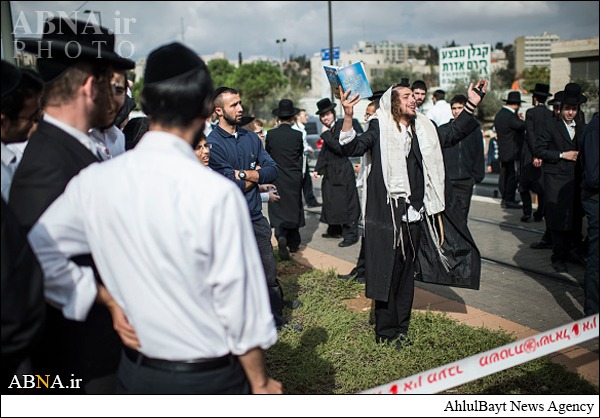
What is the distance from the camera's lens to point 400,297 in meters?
4.96

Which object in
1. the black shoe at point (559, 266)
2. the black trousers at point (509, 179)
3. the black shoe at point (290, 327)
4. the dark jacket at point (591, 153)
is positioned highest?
the dark jacket at point (591, 153)

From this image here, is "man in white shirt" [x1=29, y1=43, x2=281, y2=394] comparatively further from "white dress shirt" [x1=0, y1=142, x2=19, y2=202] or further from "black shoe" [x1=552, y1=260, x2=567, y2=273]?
"black shoe" [x1=552, y1=260, x2=567, y2=273]

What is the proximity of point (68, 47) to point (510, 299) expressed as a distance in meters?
5.14

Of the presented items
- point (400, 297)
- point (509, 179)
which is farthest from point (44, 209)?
point (509, 179)

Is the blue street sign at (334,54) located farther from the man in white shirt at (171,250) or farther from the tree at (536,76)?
the tree at (536,76)

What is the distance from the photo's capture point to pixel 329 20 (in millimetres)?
29688

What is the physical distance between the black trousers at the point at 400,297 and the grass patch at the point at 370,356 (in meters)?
0.12

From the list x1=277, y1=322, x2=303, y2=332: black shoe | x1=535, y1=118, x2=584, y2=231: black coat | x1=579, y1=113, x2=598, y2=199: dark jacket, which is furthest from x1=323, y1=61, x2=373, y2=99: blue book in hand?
x1=535, y1=118, x2=584, y2=231: black coat

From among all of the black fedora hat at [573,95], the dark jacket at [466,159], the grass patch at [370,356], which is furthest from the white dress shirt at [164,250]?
the dark jacket at [466,159]

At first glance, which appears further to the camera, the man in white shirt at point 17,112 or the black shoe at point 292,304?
the black shoe at point 292,304

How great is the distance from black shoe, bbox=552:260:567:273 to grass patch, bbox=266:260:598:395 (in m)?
2.30

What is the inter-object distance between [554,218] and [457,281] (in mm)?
Result: 2564

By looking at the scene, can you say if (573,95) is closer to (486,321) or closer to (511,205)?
(486,321)

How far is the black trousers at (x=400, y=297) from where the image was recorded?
488 cm
